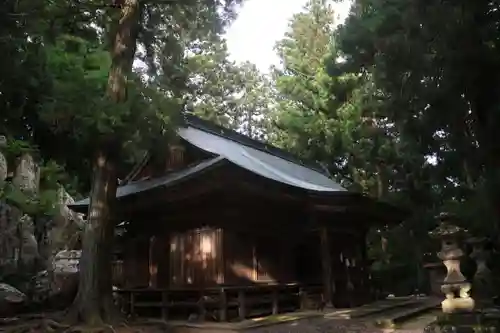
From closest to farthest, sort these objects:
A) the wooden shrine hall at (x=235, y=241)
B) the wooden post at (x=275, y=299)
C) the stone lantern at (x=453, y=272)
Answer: the stone lantern at (x=453, y=272), the wooden shrine hall at (x=235, y=241), the wooden post at (x=275, y=299)

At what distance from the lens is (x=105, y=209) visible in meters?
9.88

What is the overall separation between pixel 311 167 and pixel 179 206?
382 inches

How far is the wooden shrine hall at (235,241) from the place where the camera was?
1109cm

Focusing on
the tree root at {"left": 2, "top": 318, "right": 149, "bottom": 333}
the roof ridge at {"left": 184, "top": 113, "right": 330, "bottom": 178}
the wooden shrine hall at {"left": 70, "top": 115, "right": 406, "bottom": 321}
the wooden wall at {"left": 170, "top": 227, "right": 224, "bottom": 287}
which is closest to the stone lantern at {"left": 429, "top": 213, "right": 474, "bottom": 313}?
the wooden shrine hall at {"left": 70, "top": 115, "right": 406, "bottom": 321}

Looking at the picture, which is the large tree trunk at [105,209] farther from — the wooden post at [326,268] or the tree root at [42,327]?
the wooden post at [326,268]

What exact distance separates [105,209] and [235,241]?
10.8ft

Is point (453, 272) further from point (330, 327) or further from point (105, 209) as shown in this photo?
point (105, 209)

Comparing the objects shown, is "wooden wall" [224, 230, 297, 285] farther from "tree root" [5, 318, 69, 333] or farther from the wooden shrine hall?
"tree root" [5, 318, 69, 333]

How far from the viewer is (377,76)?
44.3 feet

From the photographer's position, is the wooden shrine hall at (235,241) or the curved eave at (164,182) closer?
the curved eave at (164,182)

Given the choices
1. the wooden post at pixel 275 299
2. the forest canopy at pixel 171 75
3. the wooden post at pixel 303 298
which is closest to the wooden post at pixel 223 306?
the wooden post at pixel 275 299

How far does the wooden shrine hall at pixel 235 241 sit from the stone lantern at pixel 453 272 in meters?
3.42

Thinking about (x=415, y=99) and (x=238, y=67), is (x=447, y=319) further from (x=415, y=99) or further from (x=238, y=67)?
(x=238, y=67)

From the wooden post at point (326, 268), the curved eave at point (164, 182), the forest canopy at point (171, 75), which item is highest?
the forest canopy at point (171, 75)
